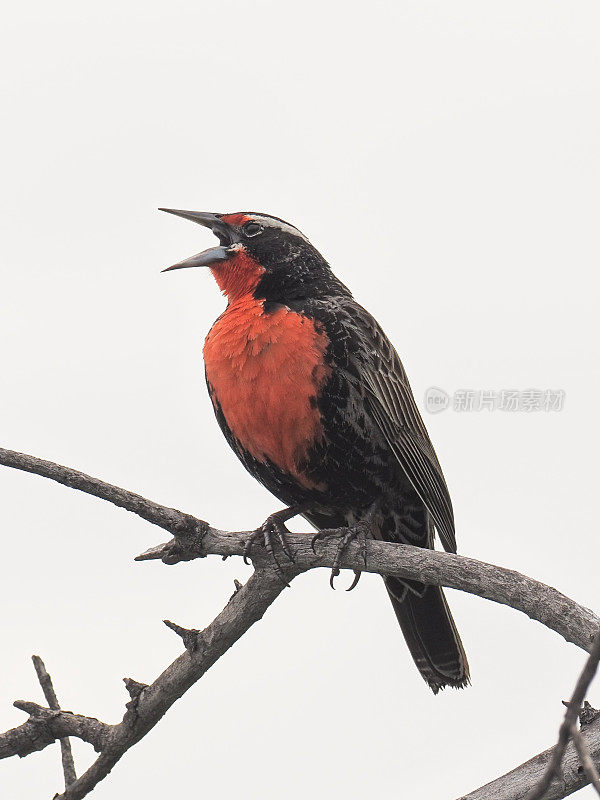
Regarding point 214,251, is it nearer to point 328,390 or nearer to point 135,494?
point 328,390

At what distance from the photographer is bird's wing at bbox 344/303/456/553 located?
17.9 feet

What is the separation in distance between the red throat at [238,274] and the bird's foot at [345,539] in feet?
4.63

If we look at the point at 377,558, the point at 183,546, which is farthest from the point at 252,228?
the point at 377,558

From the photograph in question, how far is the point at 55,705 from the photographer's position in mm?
5129

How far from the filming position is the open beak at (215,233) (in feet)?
19.4

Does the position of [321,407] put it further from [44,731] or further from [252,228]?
[44,731]

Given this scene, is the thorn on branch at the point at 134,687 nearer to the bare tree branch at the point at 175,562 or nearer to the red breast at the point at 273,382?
the bare tree branch at the point at 175,562

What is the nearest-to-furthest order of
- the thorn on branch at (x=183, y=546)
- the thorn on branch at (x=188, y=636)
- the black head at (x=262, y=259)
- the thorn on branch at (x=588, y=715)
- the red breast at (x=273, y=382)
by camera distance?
the thorn on branch at (x=588, y=715), the thorn on branch at (x=183, y=546), the thorn on branch at (x=188, y=636), the red breast at (x=273, y=382), the black head at (x=262, y=259)

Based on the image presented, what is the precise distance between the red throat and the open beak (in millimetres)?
44

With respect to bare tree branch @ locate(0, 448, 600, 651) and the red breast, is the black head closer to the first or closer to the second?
the red breast

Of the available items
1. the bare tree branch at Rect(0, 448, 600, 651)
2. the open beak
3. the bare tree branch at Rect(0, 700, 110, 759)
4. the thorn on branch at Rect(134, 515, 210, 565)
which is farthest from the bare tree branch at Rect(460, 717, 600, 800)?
the open beak

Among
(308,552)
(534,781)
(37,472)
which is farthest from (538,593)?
(37,472)

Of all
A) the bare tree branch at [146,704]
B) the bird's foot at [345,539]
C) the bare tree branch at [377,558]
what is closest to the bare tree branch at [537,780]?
the bare tree branch at [377,558]

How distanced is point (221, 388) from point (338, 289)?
0.96 metres
